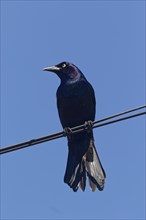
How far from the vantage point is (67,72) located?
902cm

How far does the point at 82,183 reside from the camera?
798cm

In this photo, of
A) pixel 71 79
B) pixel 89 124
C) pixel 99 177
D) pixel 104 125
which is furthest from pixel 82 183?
pixel 104 125

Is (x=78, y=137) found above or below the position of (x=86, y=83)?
below

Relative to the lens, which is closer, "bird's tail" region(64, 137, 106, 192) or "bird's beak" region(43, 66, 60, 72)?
"bird's tail" region(64, 137, 106, 192)

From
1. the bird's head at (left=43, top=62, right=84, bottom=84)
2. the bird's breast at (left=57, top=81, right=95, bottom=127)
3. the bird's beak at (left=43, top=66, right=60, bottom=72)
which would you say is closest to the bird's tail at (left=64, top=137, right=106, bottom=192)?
the bird's breast at (left=57, top=81, right=95, bottom=127)

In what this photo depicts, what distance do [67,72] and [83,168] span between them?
1.52 metres

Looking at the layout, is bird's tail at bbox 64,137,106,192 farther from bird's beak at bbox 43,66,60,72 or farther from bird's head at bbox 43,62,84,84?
bird's beak at bbox 43,66,60,72

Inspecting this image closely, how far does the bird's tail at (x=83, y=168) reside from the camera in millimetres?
8023

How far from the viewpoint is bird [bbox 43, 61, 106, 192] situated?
319 inches

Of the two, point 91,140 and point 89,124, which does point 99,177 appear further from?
point 89,124

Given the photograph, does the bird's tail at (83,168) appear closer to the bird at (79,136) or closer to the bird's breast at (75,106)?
the bird at (79,136)

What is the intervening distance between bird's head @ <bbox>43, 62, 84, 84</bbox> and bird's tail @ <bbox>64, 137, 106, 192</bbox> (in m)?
1.01

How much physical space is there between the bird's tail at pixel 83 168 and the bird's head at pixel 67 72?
1008 mm

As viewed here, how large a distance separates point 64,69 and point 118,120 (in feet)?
11.3
